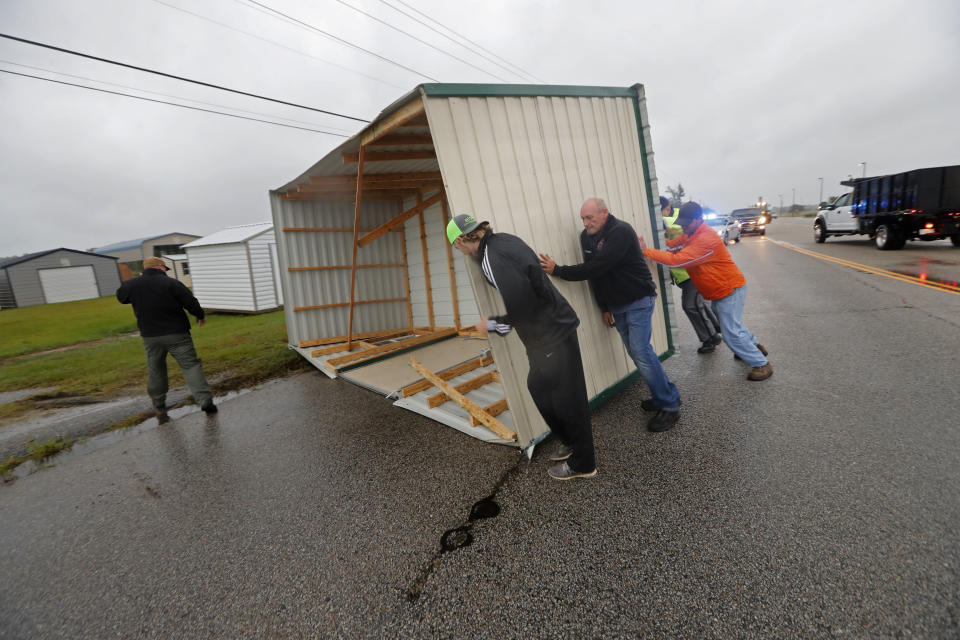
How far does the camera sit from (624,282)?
3.83 m

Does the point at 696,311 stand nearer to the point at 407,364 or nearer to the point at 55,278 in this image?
the point at 407,364

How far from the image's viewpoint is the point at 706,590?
217 cm

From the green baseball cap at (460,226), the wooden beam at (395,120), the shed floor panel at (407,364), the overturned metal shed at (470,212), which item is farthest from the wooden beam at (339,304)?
the green baseball cap at (460,226)

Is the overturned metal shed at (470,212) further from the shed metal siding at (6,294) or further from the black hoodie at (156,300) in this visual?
the shed metal siding at (6,294)

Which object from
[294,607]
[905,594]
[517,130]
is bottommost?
[905,594]

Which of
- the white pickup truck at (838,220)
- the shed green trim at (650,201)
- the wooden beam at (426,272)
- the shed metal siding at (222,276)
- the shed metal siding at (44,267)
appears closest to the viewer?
the shed green trim at (650,201)

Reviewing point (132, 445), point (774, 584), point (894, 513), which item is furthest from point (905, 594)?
point (132, 445)

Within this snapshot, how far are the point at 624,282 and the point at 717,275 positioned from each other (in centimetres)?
156

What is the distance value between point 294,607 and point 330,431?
8.72 ft

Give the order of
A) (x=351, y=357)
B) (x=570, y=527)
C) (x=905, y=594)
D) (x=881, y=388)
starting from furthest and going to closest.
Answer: (x=351, y=357) < (x=881, y=388) < (x=570, y=527) < (x=905, y=594)

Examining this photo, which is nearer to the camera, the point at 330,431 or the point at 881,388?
the point at 881,388

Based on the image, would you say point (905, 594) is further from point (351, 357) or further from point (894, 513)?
point (351, 357)

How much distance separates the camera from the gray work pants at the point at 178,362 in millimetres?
5578

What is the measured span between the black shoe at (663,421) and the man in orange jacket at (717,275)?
4.88ft
